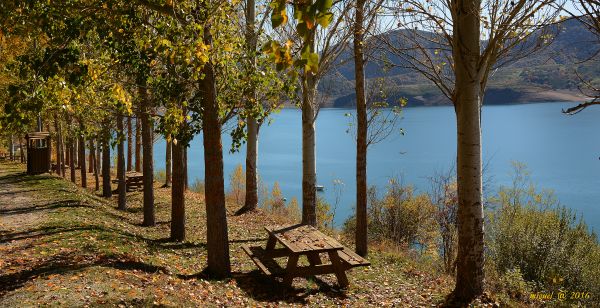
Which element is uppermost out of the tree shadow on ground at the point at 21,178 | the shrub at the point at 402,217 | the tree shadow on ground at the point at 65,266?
the tree shadow on ground at the point at 21,178

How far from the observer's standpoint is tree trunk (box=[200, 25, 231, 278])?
29.4 ft

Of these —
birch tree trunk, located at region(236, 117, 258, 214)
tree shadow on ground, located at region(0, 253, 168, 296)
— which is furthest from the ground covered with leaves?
birch tree trunk, located at region(236, 117, 258, 214)

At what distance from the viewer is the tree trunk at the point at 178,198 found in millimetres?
12547

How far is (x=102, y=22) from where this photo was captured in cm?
792

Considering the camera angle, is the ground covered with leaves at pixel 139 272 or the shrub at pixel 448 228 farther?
the shrub at pixel 448 228

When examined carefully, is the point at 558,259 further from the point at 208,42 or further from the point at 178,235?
the point at 208,42

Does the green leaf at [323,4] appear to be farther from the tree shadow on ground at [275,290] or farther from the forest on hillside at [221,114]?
the tree shadow on ground at [275,290]

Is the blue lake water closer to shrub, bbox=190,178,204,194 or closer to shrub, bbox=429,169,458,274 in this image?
shrub, bbox=190,178,204,194

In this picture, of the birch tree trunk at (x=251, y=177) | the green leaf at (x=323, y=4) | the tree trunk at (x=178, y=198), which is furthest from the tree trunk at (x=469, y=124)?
the birch tree trunk at (x=251, y=177)

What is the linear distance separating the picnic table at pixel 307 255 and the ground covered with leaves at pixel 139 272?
0.91 feet

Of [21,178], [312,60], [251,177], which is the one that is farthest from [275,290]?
[21,178]

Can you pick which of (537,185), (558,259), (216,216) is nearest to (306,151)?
(216,216)

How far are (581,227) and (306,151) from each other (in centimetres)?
1131

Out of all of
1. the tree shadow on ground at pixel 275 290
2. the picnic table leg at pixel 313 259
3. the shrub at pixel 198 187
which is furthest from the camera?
the shrub at pixel 198 187
